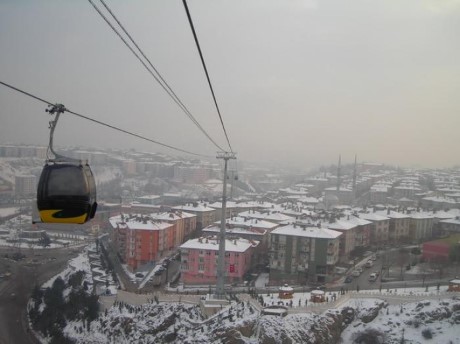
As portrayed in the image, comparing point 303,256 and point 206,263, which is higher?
point 303,256

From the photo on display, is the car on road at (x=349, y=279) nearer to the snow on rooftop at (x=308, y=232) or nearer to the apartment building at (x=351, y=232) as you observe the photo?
the snow on rooftop at (x=308, y=232)

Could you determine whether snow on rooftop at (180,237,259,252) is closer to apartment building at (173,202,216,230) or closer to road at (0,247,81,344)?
road at (0,247,81,344)

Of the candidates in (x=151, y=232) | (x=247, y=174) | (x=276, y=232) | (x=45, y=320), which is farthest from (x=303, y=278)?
(x=247, y=174)

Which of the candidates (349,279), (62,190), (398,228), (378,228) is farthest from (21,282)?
(62,190)

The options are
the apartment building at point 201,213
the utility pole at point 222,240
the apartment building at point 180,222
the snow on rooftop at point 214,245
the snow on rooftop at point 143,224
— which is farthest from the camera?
the apartment building at point 201,213

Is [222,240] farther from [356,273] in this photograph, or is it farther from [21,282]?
[21,282]

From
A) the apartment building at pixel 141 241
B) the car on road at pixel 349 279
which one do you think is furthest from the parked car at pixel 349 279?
the apartment building at pixel 141 241
